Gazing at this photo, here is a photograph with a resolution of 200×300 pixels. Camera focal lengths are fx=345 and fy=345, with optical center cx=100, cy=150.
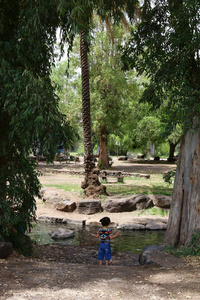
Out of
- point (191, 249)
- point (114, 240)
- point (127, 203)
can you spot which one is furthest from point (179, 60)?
point (127, 203)

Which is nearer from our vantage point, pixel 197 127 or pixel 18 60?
pixel 18 60

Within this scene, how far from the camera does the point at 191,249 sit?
24.5 ft

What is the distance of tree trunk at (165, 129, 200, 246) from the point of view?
775cm

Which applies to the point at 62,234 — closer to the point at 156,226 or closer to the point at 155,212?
the point at 156,226

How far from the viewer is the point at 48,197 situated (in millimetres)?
14719

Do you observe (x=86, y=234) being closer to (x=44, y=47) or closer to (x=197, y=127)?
(x=197, y=127)

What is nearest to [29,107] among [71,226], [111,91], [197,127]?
[197,127]

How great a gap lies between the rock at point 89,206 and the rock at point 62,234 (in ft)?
7.91

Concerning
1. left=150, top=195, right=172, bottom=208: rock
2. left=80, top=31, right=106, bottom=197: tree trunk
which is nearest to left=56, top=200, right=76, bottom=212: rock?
left=80, top=31, right=106, bottom=197: tree trunk

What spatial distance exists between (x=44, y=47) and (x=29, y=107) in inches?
77.9

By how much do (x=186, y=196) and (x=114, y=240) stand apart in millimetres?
3741

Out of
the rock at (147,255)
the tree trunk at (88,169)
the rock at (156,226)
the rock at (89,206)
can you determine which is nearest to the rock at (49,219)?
the rock at (89,206)

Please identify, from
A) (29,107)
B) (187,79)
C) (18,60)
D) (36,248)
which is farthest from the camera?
(36,248)

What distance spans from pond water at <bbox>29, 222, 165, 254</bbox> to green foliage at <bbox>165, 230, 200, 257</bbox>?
208cm
